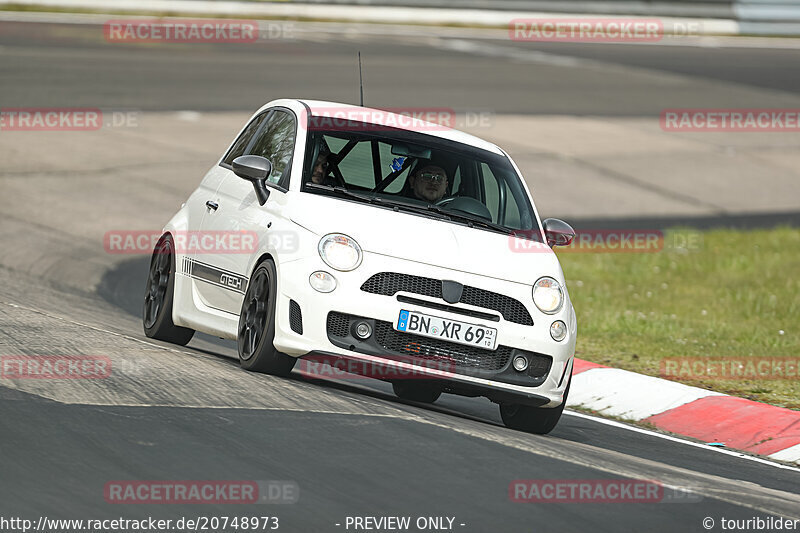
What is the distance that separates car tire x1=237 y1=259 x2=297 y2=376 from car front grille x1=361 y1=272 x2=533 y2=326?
580 millimetres

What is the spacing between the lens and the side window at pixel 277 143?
28.9ft

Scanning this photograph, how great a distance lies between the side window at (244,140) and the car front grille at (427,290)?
231 cm

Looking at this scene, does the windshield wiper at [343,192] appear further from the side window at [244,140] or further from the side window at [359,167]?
the side window at [244,140]

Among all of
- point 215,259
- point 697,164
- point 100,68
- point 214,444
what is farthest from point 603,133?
point 214,444

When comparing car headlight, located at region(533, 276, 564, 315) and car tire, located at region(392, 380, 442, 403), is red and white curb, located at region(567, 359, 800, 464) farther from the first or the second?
car headlight, located at region(533, 276, 564, 315)

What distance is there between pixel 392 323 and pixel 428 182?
154 cm

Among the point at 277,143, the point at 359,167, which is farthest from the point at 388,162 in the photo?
the point at 277,143

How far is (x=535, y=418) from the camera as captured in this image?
8.39 m

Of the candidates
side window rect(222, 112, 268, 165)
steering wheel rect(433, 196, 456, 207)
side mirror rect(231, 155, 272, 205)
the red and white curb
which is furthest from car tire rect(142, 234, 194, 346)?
the red and white curb

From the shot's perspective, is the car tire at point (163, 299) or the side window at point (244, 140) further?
the side window at point (244, 140)

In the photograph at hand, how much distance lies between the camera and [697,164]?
23406 mm

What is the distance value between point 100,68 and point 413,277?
18.7 metres

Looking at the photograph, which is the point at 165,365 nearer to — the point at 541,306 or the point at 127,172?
the point at 541,306

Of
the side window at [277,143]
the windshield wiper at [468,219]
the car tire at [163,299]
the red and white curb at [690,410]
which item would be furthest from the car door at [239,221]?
the red and white curb at [690,410]
